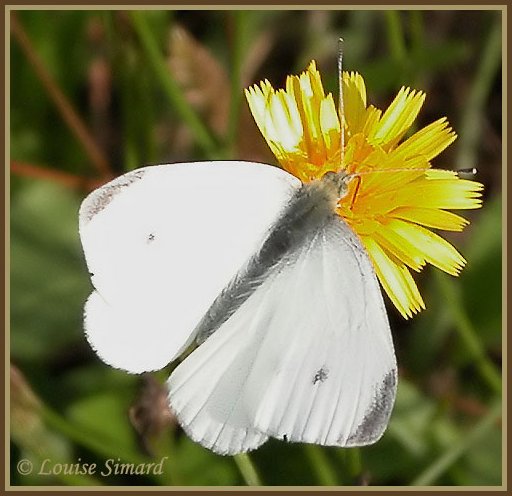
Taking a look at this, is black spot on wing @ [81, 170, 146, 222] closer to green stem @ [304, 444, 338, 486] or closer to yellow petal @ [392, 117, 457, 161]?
yellow petal @ [392, 117, 457, 161]

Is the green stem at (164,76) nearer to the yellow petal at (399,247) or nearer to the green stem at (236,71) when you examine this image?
the green stem at (236,71)

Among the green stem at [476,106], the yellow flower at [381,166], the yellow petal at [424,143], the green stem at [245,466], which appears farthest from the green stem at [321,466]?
the green stem at [476,106]

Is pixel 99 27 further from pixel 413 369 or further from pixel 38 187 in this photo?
pixel 413 369

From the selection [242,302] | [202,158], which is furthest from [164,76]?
[242,302]

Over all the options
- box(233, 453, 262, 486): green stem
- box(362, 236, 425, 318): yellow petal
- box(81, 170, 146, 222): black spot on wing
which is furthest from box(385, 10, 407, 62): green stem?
box(233, 453, 262, 486): green stem

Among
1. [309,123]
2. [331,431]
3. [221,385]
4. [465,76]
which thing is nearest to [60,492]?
[221,385]

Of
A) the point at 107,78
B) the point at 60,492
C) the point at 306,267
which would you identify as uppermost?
the point at 107,78
